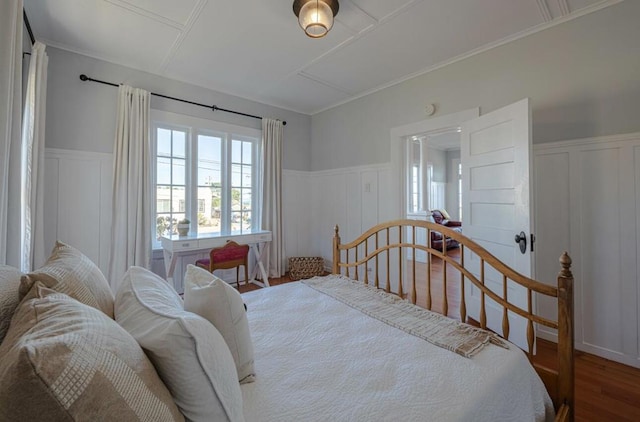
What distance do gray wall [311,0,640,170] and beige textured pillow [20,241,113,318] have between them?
10.3ft

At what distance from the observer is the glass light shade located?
6.60 feet

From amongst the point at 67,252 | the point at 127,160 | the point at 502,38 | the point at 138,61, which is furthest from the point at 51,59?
the point at 502,38

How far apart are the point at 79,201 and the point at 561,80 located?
14.9ft

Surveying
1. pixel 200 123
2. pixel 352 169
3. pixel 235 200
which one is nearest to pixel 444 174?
pixel 352 169

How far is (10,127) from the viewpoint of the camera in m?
1.42

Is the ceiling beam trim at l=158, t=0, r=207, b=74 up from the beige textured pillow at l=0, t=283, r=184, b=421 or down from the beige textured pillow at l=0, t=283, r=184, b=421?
up

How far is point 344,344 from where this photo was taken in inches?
50.3

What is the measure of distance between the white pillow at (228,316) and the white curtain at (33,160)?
2004mm

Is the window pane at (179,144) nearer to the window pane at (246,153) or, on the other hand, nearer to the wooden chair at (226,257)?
the window pane at (246,153)

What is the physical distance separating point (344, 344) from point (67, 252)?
3.93ft

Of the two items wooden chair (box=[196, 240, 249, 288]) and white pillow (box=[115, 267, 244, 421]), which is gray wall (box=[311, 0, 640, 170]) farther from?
white pillow (box=[115, 267, 244, 421])

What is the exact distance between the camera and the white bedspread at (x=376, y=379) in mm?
890

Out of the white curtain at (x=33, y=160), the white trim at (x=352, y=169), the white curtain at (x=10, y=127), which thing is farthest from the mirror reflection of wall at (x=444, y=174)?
the white curtain at (x=10, y=127)

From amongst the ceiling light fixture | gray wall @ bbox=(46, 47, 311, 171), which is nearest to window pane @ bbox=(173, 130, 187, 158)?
gray wall @ bbox=(46, 47, 311, 171)
